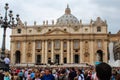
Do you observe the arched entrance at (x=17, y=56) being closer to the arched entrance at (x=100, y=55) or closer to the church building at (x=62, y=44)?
the church building at (x=62, y=44)

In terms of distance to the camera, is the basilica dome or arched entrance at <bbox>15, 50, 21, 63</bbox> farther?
the basilica dome

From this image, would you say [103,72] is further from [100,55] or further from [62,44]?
[100,55]

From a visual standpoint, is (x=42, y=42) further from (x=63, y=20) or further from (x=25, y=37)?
(x=63, y=20)

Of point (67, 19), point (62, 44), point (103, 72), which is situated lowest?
point (103, 72)

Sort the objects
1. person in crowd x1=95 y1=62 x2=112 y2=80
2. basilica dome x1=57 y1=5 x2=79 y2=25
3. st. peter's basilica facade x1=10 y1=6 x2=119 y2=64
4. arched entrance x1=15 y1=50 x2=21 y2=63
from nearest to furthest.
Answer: person in crowd x1=95 y1=62 x2=112 y2=80, st. peter's basilica facade x1=10 y1=6 x2=119 y2=64, arched entrance x1=15 y1=50 x2=21 y2=63, basilica dome x1=57 y1=5 x2=79 y2=25

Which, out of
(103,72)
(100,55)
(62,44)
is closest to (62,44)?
(62,44)

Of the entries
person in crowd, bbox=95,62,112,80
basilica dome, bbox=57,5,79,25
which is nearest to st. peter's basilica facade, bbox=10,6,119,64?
Answer: basilica dome, bbox=57,5,79,25

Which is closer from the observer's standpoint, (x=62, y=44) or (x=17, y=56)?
(x=62, y=44)

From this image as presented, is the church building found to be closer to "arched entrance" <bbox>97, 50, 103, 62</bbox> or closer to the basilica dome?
"arched entrance" <bbox>97, 50, 103, 62</bbox>

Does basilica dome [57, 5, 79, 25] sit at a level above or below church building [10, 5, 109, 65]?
above

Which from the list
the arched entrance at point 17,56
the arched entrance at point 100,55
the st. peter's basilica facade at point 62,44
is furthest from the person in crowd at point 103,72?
the arched entrance at point 17,56

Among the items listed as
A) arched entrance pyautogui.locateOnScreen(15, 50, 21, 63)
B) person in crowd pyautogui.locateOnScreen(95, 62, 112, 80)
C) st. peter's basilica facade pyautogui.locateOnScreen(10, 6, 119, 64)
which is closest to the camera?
person in crowd pyautogui.locateOnScreen(95, 62, 112, 80)

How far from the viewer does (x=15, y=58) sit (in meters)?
70.8

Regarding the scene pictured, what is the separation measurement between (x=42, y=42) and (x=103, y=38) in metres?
14.3
